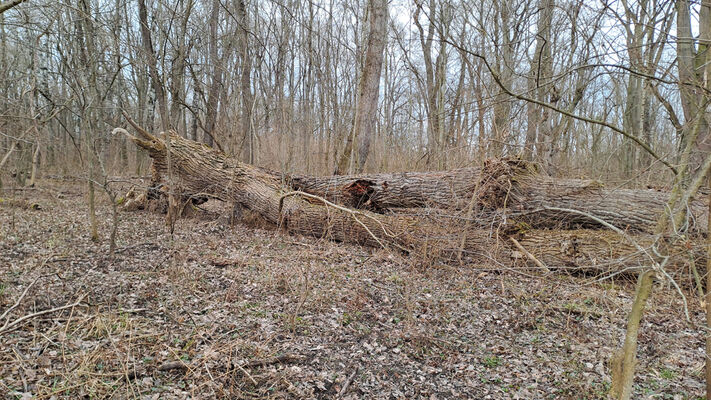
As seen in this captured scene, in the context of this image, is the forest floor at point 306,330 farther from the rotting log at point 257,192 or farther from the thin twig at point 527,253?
the rotting log at point 257,192

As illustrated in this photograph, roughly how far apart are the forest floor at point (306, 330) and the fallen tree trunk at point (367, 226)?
371 millimetres

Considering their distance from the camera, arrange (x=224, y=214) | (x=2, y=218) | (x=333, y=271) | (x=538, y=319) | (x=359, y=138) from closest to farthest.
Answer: (x=538, y=319), (x=333, y=271), (x=2, y=218), (x=224, y=214), (x=359, y=138)

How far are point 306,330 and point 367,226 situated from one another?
277 centimetres

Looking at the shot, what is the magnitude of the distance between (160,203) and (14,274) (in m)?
4.03

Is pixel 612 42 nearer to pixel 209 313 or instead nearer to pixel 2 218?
pixel 209 313

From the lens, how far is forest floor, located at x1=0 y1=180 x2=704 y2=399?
101 inches

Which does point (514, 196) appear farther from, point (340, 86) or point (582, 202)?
point (340, 86)

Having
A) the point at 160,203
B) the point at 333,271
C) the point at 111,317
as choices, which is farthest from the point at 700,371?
the point at 160,203

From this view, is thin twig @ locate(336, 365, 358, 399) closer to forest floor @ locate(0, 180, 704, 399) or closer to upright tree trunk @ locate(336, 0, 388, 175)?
forest floor @ locate(0, 180, 704, 399)

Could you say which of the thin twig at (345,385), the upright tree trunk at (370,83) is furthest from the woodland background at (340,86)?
the thin twig at (345,385)

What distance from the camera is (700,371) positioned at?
2855mm

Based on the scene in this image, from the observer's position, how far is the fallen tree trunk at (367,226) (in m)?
4.86

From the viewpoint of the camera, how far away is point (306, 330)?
133 inches

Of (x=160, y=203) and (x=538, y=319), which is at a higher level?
(x=160, y=203)
